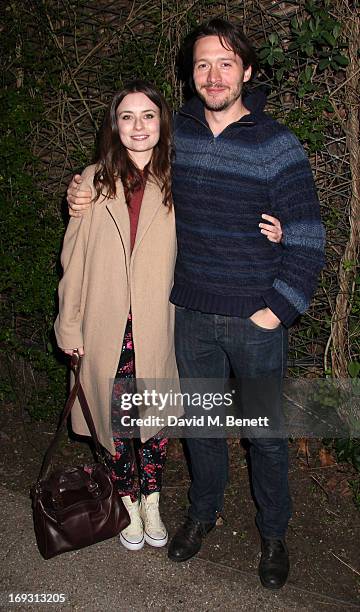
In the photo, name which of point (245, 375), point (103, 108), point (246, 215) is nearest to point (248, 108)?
point (246, 215)

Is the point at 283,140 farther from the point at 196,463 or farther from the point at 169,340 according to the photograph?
the point at 196,463

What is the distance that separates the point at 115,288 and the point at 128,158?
0.56 m

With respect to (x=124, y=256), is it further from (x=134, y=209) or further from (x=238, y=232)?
(x=238, y=232)

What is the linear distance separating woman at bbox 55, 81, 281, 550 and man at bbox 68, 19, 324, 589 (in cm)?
8

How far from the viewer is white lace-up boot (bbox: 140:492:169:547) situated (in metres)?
3.00

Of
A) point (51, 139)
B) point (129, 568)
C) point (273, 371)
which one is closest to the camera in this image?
point (273, 371)

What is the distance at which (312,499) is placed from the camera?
11.1 ft

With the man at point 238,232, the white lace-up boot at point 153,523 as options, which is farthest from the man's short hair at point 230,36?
the white lace-up boot at point 153,523

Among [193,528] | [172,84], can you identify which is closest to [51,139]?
[172,84]

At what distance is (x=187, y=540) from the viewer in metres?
2.95

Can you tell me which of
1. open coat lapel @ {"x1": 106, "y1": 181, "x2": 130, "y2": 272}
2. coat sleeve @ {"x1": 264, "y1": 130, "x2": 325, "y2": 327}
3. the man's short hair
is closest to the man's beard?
the man's short hair

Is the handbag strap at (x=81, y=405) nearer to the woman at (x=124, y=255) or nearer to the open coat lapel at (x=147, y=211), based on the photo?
the woman at (x=124, y=255)

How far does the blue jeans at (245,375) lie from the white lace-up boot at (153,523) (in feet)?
0.79

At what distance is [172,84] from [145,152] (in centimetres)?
89
